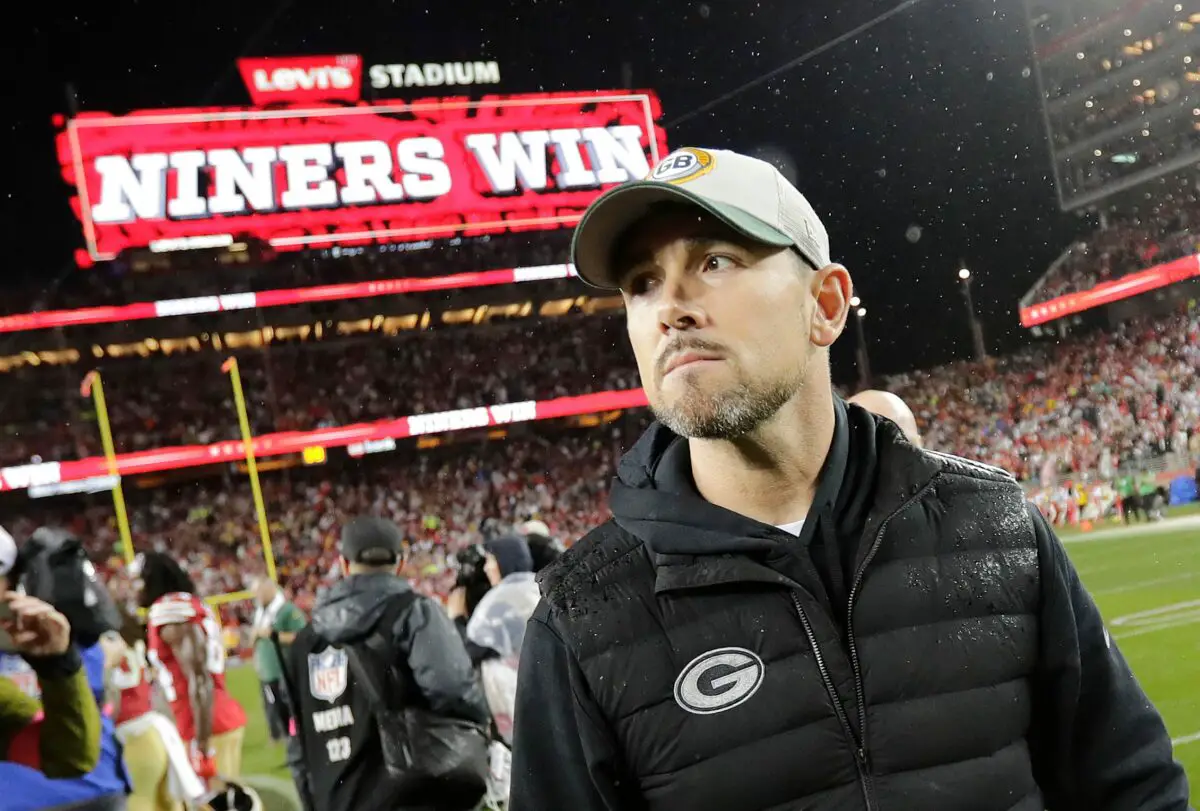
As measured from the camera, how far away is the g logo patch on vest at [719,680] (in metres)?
0.93

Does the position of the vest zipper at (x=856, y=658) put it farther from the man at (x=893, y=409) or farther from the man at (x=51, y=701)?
the man at (x=51, y=701)

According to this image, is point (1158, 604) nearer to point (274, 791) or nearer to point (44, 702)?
point (274, 791)

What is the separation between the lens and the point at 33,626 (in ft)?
5.51

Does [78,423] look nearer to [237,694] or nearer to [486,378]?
[486,378]

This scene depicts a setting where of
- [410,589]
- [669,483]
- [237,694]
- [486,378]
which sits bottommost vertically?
[237,694]

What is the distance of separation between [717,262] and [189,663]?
4.47 m

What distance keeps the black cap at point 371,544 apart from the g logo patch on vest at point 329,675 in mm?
229

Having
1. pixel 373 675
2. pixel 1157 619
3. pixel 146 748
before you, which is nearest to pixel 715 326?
pixel 373 675

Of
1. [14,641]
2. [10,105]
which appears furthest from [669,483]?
[10,105]

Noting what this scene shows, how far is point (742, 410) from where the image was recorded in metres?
0.97

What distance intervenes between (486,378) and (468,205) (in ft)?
20.2

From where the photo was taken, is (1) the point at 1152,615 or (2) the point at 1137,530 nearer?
(1) the point at 1152,615

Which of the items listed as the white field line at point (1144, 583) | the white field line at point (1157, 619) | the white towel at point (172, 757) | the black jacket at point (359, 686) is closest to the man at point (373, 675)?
the black jacket at point (359, 686)

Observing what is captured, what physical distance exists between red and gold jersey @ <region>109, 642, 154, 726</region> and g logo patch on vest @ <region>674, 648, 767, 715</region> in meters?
3.32
